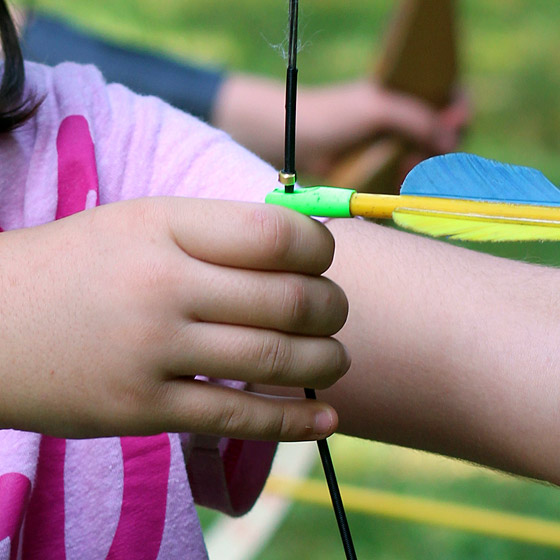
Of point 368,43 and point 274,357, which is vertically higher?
point 368,43

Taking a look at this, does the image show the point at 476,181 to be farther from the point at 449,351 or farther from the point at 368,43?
the point at 368,43

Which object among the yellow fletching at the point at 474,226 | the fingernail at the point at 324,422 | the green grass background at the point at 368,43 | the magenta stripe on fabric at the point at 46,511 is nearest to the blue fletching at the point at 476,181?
the yellow fletching at the point at 474,226

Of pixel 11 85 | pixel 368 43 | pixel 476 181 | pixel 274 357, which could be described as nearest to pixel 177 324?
pixel 274 357

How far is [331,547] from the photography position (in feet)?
4.59

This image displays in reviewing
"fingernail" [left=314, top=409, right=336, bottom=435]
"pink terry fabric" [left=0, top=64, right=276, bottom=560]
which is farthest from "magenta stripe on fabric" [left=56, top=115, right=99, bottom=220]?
"fingernail" [left=314, top=409, right=336, bottom=435]

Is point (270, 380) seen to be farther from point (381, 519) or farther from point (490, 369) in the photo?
point (381, 519)

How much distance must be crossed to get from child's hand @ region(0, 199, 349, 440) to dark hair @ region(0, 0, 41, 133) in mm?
255

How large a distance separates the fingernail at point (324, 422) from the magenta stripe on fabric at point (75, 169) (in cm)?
27

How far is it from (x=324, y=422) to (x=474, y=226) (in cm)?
12

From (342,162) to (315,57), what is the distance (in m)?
1.58

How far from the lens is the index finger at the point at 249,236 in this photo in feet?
1.23

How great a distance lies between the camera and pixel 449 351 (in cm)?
54

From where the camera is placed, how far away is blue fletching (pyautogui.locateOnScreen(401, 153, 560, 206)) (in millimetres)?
372

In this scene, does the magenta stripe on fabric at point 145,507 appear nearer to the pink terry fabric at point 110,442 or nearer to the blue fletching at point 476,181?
the pink terry fabric at point 110,442
